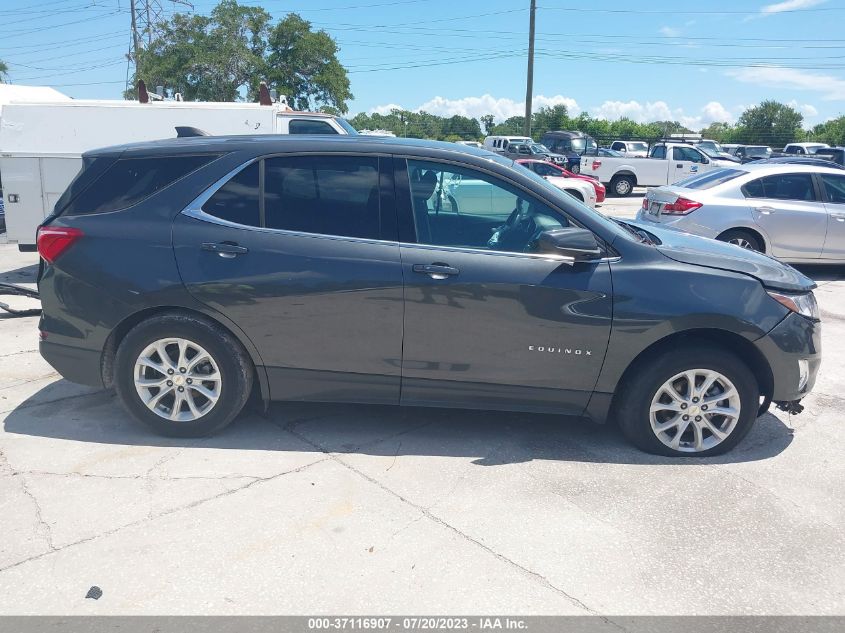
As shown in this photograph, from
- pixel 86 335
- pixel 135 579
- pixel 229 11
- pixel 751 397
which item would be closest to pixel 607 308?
pixel 751 397

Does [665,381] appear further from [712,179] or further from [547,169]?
[547,169]

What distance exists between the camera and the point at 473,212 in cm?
420

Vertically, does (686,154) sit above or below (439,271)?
Result: above

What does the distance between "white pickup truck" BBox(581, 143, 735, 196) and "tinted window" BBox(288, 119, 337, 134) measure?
15.1 meters

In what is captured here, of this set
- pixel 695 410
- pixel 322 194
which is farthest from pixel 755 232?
pixel 322 194

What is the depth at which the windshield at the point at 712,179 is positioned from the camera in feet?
31.8

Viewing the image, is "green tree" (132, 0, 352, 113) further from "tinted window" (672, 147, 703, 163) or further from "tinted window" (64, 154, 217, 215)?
"tinted window" (64, 154, 217, 215)

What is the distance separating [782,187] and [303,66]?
3390 cm

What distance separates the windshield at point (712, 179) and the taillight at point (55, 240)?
325 inches

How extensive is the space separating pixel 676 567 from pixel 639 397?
1.14m

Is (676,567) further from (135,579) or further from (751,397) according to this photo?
(135,579)

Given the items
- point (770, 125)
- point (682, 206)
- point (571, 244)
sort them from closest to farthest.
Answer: point (571, 244) → point (682, 206) → point (770, 125)

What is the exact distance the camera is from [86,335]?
13.8 feet

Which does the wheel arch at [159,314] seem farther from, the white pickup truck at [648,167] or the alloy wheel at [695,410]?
the white pickup truck at [648,167]
